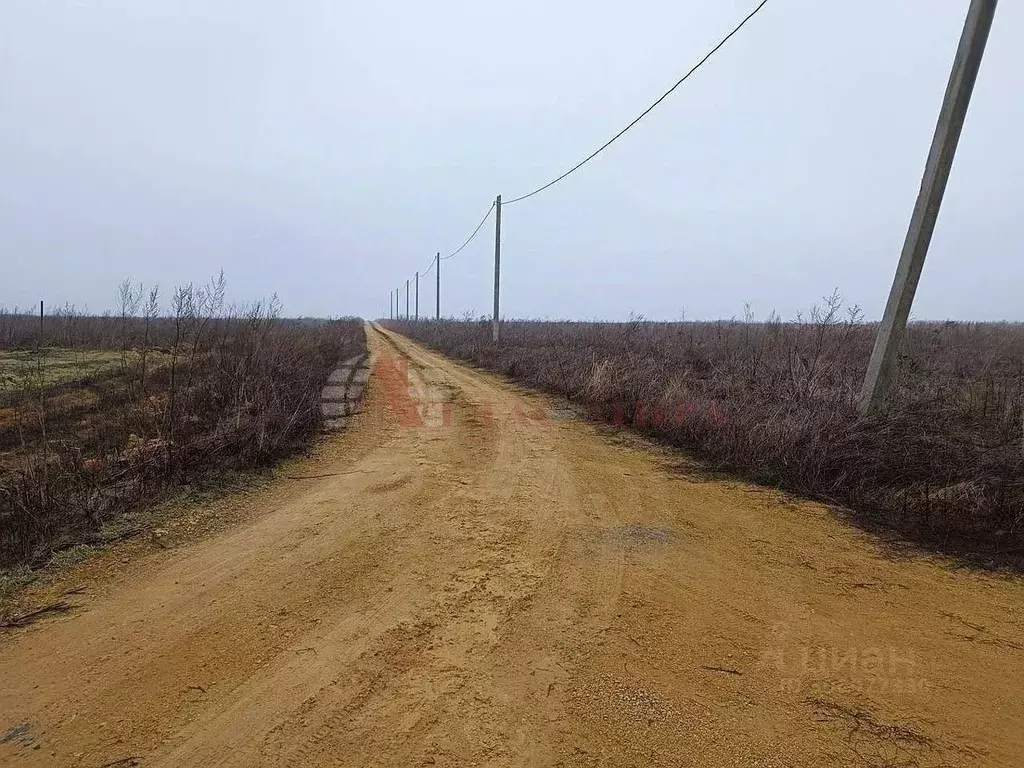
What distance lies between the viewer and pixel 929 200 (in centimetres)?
559

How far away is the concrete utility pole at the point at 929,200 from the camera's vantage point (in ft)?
17.5

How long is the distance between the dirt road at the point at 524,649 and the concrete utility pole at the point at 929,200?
7.20 ft

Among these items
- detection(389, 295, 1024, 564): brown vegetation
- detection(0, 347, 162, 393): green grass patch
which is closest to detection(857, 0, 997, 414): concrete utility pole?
detection(389, 295, 1024, 564): brown vegetation

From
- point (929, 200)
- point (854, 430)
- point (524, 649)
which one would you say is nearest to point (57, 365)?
point (524, 649)

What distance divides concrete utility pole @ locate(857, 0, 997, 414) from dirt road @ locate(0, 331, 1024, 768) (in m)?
2.20

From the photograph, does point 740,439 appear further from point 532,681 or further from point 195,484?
point 195,484

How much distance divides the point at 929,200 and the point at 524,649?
6270 millimetres

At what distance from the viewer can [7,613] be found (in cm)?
306

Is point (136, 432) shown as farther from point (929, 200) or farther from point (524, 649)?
point (929, 200)

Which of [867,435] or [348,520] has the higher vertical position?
[867,435]

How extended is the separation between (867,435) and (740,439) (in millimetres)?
1275

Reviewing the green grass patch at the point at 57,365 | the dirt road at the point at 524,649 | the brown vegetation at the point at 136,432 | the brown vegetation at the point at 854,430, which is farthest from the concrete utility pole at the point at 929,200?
the green grass patch at the point at 57,365

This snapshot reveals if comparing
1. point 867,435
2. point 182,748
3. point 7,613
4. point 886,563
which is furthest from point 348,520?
point 867,435

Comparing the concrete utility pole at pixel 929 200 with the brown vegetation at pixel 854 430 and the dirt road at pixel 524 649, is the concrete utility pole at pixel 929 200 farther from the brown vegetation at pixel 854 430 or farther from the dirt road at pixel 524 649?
the dirt road at pixel 524 649
